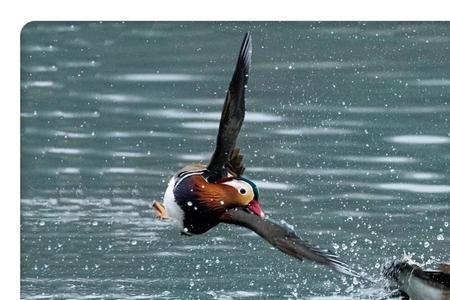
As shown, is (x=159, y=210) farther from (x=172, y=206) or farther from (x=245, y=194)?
(x=245, y=194)

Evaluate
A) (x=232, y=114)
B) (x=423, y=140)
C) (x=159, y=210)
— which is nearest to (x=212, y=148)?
(x=232, y=114)

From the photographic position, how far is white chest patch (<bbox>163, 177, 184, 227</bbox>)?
3.28 metres

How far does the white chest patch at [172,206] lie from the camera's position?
3.28 metres

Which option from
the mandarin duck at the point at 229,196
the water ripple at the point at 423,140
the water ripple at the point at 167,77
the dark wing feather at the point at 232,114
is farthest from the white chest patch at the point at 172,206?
the water ripple at the point at 423,140

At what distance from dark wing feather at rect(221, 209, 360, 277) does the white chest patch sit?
12 cm

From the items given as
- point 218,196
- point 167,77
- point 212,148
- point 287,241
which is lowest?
point 287,241

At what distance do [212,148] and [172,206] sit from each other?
0.18m

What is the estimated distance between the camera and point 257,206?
3277 mm

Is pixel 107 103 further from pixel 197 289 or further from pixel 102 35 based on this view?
pixel 197 289

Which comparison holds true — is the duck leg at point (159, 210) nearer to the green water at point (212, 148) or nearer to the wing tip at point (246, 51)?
the green water at point (212, 148)

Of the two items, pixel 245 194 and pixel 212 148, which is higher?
pixel 212 148

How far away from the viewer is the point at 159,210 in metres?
3.28

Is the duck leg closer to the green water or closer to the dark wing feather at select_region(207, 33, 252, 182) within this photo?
the green water
